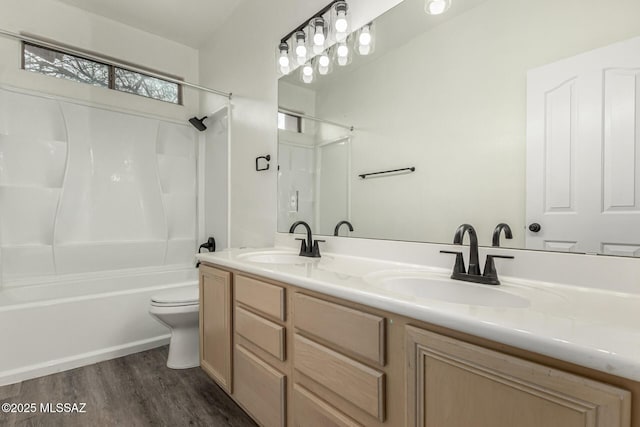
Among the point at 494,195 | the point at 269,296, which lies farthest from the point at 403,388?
the point at 494,195

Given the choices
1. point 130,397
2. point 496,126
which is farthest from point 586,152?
point 130,397

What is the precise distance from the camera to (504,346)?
592 millimetres

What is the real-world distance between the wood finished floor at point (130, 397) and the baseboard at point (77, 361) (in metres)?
0.04

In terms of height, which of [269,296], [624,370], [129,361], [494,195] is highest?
→ [494,195]

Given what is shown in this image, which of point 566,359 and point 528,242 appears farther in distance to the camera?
point 528,242

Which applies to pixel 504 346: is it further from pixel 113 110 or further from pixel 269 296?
pixel 113 110

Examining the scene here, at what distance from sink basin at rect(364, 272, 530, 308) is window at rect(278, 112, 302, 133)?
1223 mm

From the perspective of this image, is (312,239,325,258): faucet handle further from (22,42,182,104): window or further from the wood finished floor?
(22,42,182,104): window

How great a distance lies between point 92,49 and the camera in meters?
2.65

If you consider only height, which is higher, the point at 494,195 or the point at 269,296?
the point at 494,195

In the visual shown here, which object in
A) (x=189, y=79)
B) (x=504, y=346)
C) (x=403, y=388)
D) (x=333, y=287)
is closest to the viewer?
(x=504, y=346)

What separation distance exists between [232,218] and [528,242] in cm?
217

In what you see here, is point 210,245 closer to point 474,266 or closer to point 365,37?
point 365,37

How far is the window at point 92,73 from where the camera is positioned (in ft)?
8.13
